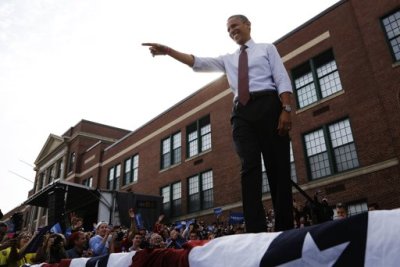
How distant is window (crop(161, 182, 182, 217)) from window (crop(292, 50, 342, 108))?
10.6 meters

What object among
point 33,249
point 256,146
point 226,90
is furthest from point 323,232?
point 226,90

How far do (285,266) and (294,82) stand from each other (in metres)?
17.9

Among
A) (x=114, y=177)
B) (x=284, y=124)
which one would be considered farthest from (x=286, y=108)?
(x=114, y=177)

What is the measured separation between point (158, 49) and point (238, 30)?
80 cm

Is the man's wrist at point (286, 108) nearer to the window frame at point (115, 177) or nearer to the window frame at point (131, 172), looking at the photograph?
the window frame at point (131, 172)

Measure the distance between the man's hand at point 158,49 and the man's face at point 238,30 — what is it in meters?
0.64

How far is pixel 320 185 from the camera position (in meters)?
16.0

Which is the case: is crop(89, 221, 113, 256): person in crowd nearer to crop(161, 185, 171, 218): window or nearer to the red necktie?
the red necktie

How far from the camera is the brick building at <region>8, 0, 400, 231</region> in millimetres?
14680

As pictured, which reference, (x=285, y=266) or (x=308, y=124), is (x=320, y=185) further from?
(x=285, y=266)

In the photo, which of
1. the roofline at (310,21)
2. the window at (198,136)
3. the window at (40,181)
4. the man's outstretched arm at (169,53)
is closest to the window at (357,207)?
the roofline at (310,21)

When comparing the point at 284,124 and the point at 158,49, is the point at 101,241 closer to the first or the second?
the point at 158,49

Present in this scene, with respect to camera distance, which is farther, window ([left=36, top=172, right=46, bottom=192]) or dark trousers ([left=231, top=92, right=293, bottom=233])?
window ([left=36, top=172, right=46, bottom=192])

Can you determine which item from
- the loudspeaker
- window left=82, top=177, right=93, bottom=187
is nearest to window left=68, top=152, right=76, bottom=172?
window left=82, top=177, right=93, bottom=187
